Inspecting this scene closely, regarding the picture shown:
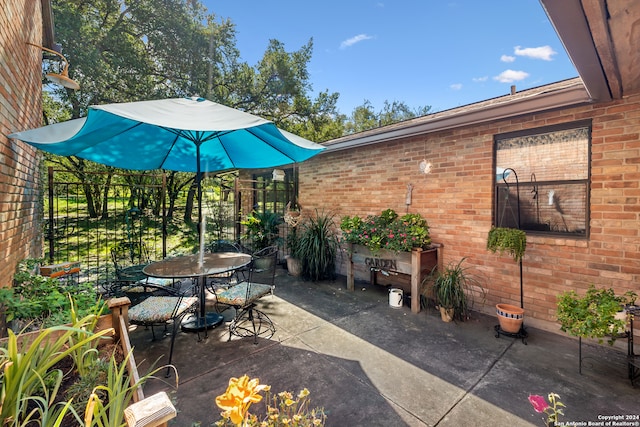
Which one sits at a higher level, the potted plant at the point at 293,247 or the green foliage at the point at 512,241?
the green foliage at the point at 512,241

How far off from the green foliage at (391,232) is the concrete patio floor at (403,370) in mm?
1080

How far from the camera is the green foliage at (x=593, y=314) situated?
2488 mm

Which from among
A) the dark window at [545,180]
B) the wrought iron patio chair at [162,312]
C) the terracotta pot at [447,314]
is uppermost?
the dark window at [545,180]

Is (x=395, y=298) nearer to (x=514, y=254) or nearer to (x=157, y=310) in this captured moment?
(x=514, y=254)

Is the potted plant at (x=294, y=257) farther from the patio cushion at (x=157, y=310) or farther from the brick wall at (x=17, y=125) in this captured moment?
the brick wall at (x=17, y=125)

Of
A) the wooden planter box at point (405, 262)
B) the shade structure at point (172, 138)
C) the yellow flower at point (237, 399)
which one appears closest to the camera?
the yellow flower at point (237, 399)

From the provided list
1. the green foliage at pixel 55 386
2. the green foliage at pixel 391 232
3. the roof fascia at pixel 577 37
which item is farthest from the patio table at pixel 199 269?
the roof fascia at pixel 577 37

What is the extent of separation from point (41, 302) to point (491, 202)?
5.01 metres

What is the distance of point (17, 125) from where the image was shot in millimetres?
2910

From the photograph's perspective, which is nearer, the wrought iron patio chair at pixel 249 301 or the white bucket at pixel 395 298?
the wrought iron patio chair at pixel 249 301

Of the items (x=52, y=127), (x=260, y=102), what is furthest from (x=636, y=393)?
(x=260, y=102)

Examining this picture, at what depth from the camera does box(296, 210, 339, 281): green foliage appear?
18.5 feet

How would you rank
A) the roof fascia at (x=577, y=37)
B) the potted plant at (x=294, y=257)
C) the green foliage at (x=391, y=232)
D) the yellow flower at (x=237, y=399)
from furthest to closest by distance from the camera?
1. the potted plant at (x=294, y=257)
2. the green foliage at (x=391, y=232)
3. the roof fascia at (x=577, y=37)
4. the yellow flower at (x=237, y=399)

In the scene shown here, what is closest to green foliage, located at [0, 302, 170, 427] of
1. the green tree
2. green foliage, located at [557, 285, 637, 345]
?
green foliage, located at [557, 285, 637, 345]
